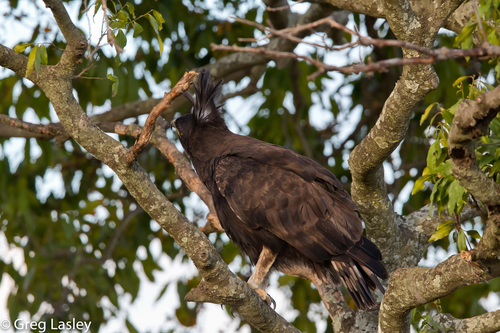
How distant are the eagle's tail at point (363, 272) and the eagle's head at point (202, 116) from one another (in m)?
1.59

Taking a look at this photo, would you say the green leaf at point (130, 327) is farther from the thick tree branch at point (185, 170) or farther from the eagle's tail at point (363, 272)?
the eagle's tail at point (363, 272)

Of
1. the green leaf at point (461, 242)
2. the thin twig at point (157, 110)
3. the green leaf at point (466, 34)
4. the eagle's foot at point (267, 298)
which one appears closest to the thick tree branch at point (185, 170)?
the eagle's foot at point (267, 298)

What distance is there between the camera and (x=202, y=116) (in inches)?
204

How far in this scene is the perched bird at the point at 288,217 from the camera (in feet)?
13.7

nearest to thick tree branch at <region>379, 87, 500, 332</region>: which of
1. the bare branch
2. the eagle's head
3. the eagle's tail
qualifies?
the eagle's tail

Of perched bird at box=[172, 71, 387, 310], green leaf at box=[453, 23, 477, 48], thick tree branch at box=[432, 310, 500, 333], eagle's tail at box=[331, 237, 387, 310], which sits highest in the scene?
perched bird at box=[172, 71, 387, 310]

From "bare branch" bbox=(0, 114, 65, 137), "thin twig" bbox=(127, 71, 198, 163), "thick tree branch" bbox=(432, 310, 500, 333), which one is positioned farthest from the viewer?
"bare branch" bbox=(0, 114, 65, 137)

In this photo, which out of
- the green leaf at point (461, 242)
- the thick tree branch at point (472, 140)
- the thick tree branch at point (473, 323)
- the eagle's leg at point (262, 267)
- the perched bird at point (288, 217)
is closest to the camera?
the thick tree branch at point (472, 140)

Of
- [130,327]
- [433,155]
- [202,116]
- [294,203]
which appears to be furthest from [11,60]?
[130,327]

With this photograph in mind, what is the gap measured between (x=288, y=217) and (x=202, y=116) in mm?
1314

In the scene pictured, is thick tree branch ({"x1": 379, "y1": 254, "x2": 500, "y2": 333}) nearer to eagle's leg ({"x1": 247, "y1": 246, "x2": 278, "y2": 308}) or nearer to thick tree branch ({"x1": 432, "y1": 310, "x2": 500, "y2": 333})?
thick tree branch ({"x1": 432, "y1": 310, "x2": 500, "y2": 333})

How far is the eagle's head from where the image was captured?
5122 millimetres

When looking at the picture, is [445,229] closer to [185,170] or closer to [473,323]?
Answer: [473,323]

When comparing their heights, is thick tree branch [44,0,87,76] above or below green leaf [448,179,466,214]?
above
